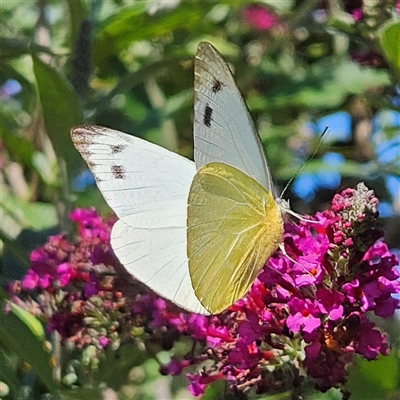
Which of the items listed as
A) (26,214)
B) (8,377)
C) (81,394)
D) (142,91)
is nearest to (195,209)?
(81,394)

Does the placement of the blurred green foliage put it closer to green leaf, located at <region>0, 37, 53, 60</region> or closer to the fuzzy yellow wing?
green leaf, located at <region>0, 37, 53, 60</region>

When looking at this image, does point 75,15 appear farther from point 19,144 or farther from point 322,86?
point 322,86

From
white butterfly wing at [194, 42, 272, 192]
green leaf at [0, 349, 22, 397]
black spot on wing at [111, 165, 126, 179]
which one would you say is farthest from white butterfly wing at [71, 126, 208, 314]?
green leaf at [0, 349, 22, 397]

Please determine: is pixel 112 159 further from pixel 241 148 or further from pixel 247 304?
pixel 247 304

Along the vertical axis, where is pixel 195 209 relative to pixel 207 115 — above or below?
below

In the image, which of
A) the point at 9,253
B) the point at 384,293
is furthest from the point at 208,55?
the point at 9,253

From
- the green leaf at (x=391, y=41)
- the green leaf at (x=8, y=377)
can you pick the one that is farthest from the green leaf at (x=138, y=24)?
the green leaf at (x=8, y=377)

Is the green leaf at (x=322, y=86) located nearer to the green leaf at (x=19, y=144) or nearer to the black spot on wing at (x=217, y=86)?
the green leaf at (x=19, y=144)
